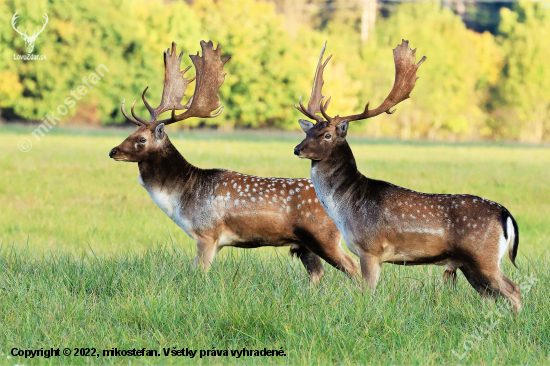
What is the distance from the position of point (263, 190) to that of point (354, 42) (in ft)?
229

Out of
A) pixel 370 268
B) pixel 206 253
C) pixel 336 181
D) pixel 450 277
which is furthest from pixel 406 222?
pixel 206 253

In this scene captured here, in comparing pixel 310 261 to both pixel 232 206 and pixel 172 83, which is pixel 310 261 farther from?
pixel 172 83

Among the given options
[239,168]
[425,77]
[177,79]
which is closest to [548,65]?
[425,77]

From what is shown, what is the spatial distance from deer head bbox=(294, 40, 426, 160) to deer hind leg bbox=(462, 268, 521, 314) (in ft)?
4.69

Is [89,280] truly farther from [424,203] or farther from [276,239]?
[424,203]

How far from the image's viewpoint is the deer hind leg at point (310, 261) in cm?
687

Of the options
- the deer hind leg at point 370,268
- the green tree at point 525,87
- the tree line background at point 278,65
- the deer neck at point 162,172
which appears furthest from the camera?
the green tree at point 525,87

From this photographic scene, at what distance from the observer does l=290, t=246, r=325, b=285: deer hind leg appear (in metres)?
6.87

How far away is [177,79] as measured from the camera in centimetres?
757

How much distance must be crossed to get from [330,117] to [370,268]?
120 centimetres

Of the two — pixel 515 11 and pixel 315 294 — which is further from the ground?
pixel 515 11

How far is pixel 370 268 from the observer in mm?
5812

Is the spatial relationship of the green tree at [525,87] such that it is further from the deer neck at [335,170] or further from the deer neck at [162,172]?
the deer neck at [335,170]

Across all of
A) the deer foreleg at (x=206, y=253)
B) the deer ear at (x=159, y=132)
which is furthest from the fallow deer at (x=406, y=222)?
the deer ear at (x=159, y=132)
